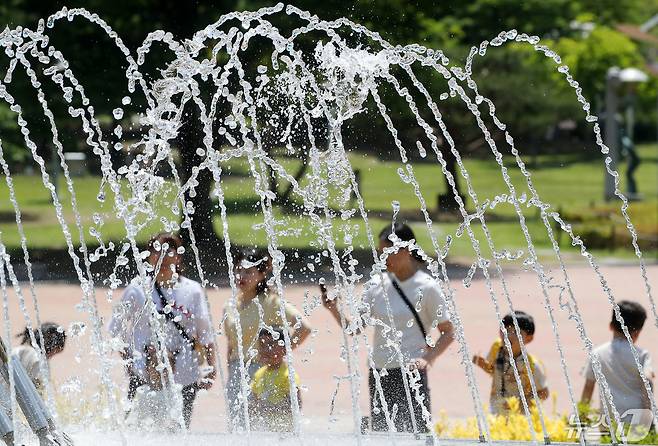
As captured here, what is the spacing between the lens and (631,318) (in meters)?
5.60

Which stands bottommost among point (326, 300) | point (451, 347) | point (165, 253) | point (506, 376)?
point (451, 347)

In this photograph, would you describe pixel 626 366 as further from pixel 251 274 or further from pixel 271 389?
pixel 251 274

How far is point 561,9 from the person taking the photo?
2847 cm

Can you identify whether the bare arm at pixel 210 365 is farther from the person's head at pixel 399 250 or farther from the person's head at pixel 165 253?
the person's head at pixel 399 250

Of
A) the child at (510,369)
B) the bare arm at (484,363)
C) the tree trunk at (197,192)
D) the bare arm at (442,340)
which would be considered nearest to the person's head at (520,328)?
the child at (510,369)

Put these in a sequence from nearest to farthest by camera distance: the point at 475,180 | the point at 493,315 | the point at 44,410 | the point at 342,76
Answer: the point at 44,410, the point at 342,76, the point at 493,315, the point at 475,180

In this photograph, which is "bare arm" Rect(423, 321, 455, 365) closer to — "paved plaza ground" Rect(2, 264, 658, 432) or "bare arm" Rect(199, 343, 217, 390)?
"paved plaza ground" Rect(2, 264, 658, 432)

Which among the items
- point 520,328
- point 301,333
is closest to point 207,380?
point 301,333

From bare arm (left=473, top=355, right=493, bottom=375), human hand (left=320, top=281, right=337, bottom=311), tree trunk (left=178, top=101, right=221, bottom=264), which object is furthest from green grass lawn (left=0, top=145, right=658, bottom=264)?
human hand (left=320, top=281, right=337, bottom=311)

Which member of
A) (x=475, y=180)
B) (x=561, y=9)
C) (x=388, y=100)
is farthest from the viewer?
(x=475, y=180)

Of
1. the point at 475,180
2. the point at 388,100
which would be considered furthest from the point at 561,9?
the point at 388,100

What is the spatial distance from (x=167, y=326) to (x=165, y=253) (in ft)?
1.03

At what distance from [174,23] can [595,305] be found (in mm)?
7359

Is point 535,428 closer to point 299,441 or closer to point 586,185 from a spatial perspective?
point 299,441
